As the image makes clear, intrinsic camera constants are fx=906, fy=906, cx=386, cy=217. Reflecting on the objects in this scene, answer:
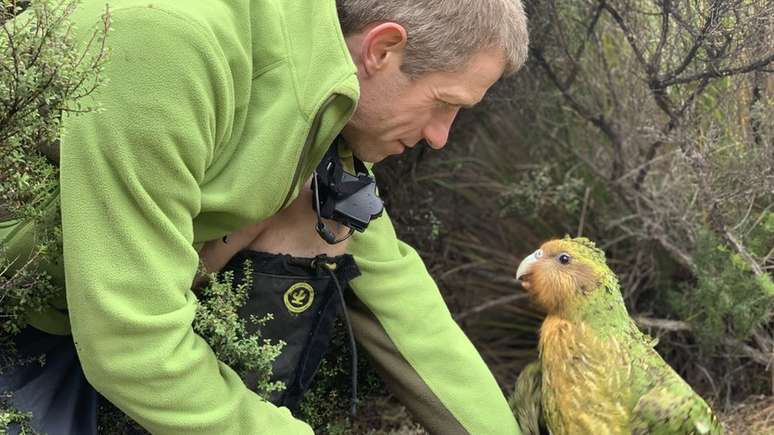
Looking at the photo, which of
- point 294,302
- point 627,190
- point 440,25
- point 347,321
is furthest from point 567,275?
point 627,190

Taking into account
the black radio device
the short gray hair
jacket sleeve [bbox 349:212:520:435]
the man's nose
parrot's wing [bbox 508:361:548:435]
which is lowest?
parrot's wing [bbox 508:361:548:435]

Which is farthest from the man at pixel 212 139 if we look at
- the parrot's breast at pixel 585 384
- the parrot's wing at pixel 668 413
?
the parrot's wing at pixel 668 413

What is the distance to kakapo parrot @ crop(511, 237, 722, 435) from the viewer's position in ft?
7.57

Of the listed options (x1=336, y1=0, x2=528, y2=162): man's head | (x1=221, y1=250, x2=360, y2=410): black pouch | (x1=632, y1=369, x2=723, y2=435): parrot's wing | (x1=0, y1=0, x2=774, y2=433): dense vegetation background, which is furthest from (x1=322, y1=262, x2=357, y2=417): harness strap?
(x1=632, y1=369, x2=723, y2=435): parrot's wing

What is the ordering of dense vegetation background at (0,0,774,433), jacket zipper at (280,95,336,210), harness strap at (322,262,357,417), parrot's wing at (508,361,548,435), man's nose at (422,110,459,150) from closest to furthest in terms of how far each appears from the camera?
jacket zipper at (280,95,336,210) → man's nose at (422,110,459,150) → harness strap at (322,262,357,417) → parrot's wing at (508,361,548,435) → dense vegetation background at (0,0,774,433)

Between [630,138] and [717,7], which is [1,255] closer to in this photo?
[717,7]

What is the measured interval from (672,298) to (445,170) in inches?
40.6

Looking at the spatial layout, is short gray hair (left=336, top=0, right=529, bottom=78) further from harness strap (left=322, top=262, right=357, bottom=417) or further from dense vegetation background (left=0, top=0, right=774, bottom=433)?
dense vegetation background (left=0, top=0, right=774, bottom=433)

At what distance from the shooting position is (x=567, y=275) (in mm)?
2436

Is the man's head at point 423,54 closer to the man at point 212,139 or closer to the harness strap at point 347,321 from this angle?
the man at point 212,139

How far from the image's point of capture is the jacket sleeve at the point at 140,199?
1.60 metres

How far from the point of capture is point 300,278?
219 centimetres

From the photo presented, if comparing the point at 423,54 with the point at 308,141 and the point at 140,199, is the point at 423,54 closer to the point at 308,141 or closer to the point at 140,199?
the point at 308,141

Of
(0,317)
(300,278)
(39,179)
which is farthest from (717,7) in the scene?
(0,317)
